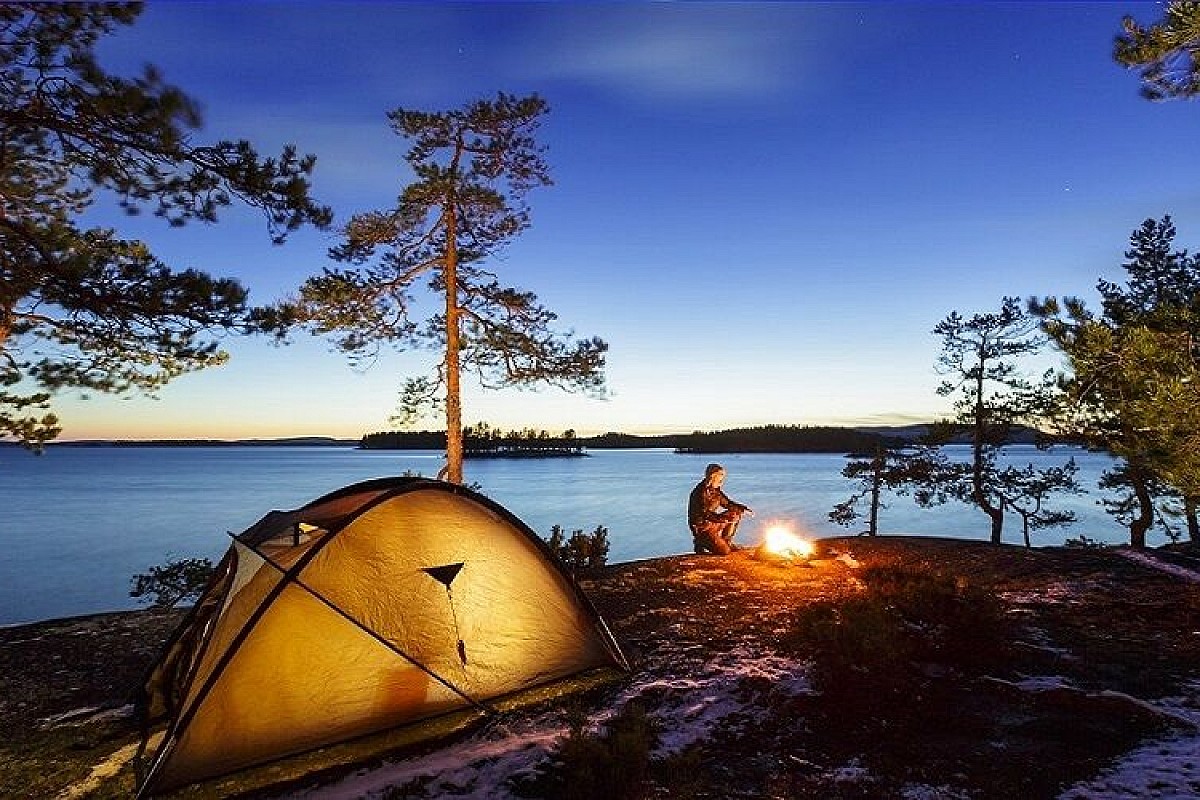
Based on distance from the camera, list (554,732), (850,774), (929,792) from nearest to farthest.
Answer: (929,792) → (850,774) → (554,732)

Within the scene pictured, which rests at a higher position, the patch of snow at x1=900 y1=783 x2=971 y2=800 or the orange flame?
the orange flame

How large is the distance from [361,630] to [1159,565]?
41.8ft

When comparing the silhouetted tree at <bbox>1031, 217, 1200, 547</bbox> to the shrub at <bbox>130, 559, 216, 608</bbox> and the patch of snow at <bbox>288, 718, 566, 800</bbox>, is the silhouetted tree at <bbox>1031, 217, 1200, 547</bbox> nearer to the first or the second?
the patch of snow at <bbox>288, 718, 566, 800</bbox>

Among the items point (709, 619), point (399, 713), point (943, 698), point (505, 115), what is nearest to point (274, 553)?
point (399, 713)

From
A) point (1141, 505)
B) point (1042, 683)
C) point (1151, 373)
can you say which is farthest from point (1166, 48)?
Result: point (1141, 505)

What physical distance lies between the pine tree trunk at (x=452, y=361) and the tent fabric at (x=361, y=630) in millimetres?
8600

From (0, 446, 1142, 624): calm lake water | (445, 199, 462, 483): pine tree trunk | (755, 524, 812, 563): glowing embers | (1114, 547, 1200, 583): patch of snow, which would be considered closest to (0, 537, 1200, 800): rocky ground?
(1114, 547, 1200, 583): patch of snow

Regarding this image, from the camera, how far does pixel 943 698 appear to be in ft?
19.7

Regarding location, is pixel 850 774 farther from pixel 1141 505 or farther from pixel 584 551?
pixel 1141 505

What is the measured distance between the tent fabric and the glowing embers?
6.01m

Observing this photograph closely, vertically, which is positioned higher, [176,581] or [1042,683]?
[1042,683]

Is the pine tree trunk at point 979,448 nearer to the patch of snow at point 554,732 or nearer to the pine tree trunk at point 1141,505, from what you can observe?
the pine tree trunk at point 1141,505

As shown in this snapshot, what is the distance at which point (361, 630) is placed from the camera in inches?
223

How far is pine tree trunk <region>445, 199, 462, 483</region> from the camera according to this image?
15.4 metres
